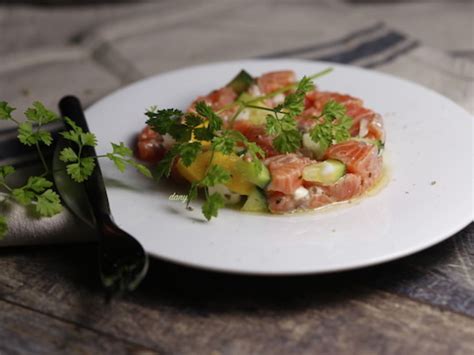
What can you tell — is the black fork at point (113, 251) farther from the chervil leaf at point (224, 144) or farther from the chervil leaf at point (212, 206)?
the chervil leaf at point (224, 144)

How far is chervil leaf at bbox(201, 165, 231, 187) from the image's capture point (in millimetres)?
2320

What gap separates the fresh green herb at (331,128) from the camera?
2.49 m

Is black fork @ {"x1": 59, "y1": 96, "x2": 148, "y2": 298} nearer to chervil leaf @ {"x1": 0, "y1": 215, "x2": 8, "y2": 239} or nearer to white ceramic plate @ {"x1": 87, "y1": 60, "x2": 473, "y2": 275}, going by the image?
white ceramic plate @ {"x1": 87, "y1": 60, "x2": 473, "y2": 275}

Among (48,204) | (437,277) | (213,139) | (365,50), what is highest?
(213,139)

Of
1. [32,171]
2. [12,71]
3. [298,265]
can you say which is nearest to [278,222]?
[298,265]

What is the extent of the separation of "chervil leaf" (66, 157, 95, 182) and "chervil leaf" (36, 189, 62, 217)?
0.29 feet

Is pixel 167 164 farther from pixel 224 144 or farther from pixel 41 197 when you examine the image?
pixel 41 197

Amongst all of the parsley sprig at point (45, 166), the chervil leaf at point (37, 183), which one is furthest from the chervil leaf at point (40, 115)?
the chervil leaf at point (37, 183)

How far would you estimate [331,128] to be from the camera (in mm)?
2504

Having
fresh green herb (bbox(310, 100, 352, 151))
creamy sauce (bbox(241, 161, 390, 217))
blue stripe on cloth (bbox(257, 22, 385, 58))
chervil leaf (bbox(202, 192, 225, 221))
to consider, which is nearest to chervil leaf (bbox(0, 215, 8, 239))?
chervil leaf (bbox(202, 192, 225, 221))

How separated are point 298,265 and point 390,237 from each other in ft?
1.06

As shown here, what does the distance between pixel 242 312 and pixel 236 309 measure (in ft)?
0.07

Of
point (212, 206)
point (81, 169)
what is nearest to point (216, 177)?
point (212, 206)

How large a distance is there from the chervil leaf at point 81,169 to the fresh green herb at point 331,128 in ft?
2.42
